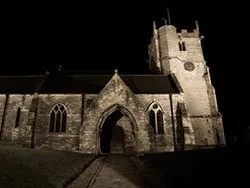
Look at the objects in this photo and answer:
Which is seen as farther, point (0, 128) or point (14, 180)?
point (0, 128)

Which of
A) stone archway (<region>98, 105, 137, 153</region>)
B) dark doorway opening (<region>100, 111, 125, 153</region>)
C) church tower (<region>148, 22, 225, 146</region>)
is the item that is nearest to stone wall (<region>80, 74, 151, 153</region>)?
stone archway (<region>98, 105, 137, 153</region>)

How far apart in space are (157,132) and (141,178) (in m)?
13.6

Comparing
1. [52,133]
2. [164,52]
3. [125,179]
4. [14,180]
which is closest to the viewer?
[14,180]

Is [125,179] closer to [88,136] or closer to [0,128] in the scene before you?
[88,136]

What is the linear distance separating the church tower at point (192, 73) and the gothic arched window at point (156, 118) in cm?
566

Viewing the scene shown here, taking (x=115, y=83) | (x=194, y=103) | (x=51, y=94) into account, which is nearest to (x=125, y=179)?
(x=115, y=83)

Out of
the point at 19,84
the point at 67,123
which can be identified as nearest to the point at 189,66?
the point at 67,123

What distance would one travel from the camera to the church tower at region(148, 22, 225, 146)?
24797 mm

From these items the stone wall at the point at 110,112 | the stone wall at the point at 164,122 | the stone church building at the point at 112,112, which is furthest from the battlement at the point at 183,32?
the stone wall at the point at 110,112

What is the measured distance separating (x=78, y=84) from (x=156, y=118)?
35.1 feet

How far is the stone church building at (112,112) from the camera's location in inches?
708

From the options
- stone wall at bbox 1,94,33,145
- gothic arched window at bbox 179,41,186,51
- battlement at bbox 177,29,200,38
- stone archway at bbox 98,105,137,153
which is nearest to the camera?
stone wall at bbox 1,94,33,145

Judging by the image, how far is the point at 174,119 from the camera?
21.9 meters

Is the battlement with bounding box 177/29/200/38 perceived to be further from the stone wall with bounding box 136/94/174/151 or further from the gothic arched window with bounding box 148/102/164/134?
the gothic arched window with bounding box 148/102/164/134
